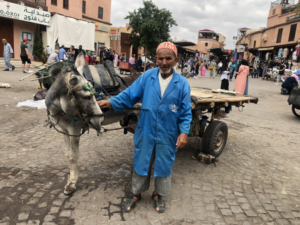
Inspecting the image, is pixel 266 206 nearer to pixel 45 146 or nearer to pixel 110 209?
pixel 110 209

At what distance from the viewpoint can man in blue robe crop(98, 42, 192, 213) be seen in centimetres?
222

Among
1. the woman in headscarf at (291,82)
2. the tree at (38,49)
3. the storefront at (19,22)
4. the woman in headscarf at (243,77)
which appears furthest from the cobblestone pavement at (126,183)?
the tree at (38,49)

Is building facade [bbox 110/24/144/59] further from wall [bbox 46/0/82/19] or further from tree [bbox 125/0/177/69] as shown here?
tree [bbox 125/0/177/69]

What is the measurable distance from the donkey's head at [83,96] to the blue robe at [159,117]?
0.30 m

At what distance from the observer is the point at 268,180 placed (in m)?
3.35

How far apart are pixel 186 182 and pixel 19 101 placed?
19.8ft

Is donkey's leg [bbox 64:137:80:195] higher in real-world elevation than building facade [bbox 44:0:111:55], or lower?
lower

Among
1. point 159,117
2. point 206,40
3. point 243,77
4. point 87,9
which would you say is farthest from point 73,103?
point 206,40

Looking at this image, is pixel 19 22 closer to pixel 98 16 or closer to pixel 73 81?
pixel 98 16

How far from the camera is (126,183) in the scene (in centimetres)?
301

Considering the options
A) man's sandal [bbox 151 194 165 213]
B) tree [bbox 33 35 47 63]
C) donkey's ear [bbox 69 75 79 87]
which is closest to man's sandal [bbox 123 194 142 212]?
man's sandal [bbox 151 194 165 213]

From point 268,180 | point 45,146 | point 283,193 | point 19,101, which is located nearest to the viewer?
point 283,193

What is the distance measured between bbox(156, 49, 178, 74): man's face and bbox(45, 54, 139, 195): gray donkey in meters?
0.75

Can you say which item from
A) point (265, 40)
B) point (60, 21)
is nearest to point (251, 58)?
point (265, 40)
